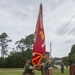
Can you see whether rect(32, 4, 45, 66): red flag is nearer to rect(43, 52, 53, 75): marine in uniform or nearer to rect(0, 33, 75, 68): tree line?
rect(43, 52, 53, 75): marine in uniform

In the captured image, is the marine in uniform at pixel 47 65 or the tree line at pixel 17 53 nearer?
the marine in uniform at pixel 47 65

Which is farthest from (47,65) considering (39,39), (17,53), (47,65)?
(17,53)

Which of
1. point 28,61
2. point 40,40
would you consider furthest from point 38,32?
point 28,61

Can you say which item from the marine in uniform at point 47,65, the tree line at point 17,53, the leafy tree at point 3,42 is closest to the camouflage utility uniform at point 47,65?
the marine in uniform at point 47,65

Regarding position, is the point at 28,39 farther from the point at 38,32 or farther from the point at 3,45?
the point at 38,32

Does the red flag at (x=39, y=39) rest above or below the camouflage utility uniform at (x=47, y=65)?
above

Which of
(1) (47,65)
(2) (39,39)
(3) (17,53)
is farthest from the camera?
(3) (17,53)

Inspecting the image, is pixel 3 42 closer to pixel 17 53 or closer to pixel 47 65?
pixel 17 53

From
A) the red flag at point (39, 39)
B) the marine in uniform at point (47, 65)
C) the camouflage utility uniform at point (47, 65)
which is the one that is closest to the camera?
the marine in uniform at point (47, 65)

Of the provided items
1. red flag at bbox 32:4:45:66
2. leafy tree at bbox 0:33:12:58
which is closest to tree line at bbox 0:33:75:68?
leafy tree at bbox 0:33:12:58

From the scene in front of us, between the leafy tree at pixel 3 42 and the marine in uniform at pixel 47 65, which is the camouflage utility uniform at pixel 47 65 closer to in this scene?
the marine in uniform at pixel 47 65

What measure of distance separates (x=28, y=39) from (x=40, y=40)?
335 feet

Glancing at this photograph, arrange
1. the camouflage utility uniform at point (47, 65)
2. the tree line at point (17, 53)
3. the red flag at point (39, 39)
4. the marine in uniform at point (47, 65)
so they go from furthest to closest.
→ the tree line at point (17, 53), the red flag at point (39, 39), the camouflage utility uniform at point (47, 65), the marine in uniform at point (47, 65)

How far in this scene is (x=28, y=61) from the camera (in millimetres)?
14445
